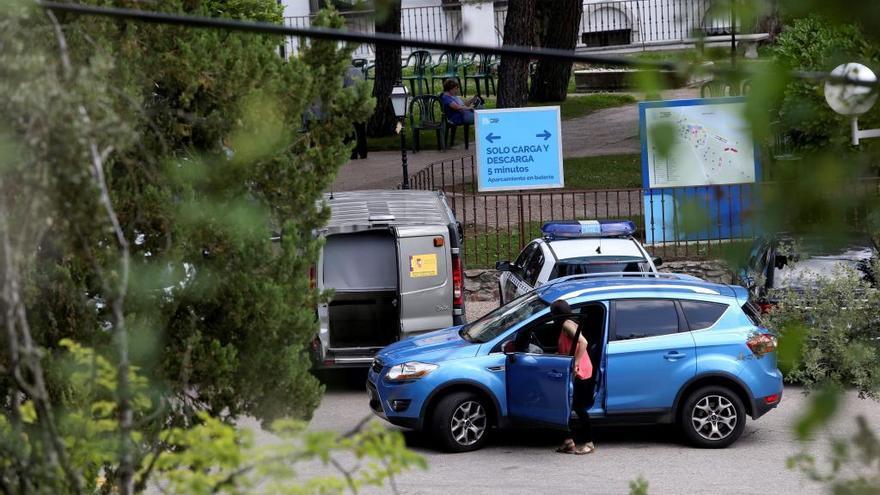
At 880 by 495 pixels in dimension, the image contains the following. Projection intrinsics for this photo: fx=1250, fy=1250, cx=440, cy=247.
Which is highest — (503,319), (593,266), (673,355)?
(593,266)

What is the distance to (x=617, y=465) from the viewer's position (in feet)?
37.8

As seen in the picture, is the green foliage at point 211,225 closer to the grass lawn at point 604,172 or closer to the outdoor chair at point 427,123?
the grass lawn at point 604,172

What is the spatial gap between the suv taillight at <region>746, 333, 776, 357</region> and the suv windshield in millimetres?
3090

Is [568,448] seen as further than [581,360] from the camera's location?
Yes

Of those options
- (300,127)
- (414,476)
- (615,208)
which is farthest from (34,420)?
(615,208)

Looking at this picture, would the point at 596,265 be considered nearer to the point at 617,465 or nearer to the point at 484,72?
the point at 617,465

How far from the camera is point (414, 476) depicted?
11164 mm

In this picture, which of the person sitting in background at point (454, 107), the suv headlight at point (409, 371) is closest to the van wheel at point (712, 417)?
the suv headlight at point (409, 371)

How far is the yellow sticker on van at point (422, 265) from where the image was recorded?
14.2 meters

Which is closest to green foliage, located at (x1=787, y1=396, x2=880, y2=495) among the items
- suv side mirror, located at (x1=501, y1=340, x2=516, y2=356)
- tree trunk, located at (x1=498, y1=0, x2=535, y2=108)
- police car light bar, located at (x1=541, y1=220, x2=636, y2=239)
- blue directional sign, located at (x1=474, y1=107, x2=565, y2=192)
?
suv side mirror, located at (x1=501, y1=340, x2=516, y2=356)

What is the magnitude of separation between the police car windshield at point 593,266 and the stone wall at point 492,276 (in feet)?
13.1

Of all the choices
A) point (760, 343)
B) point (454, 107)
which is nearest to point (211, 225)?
point (760, 343)

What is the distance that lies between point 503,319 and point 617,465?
1.88 m

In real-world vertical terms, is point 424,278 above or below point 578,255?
below
